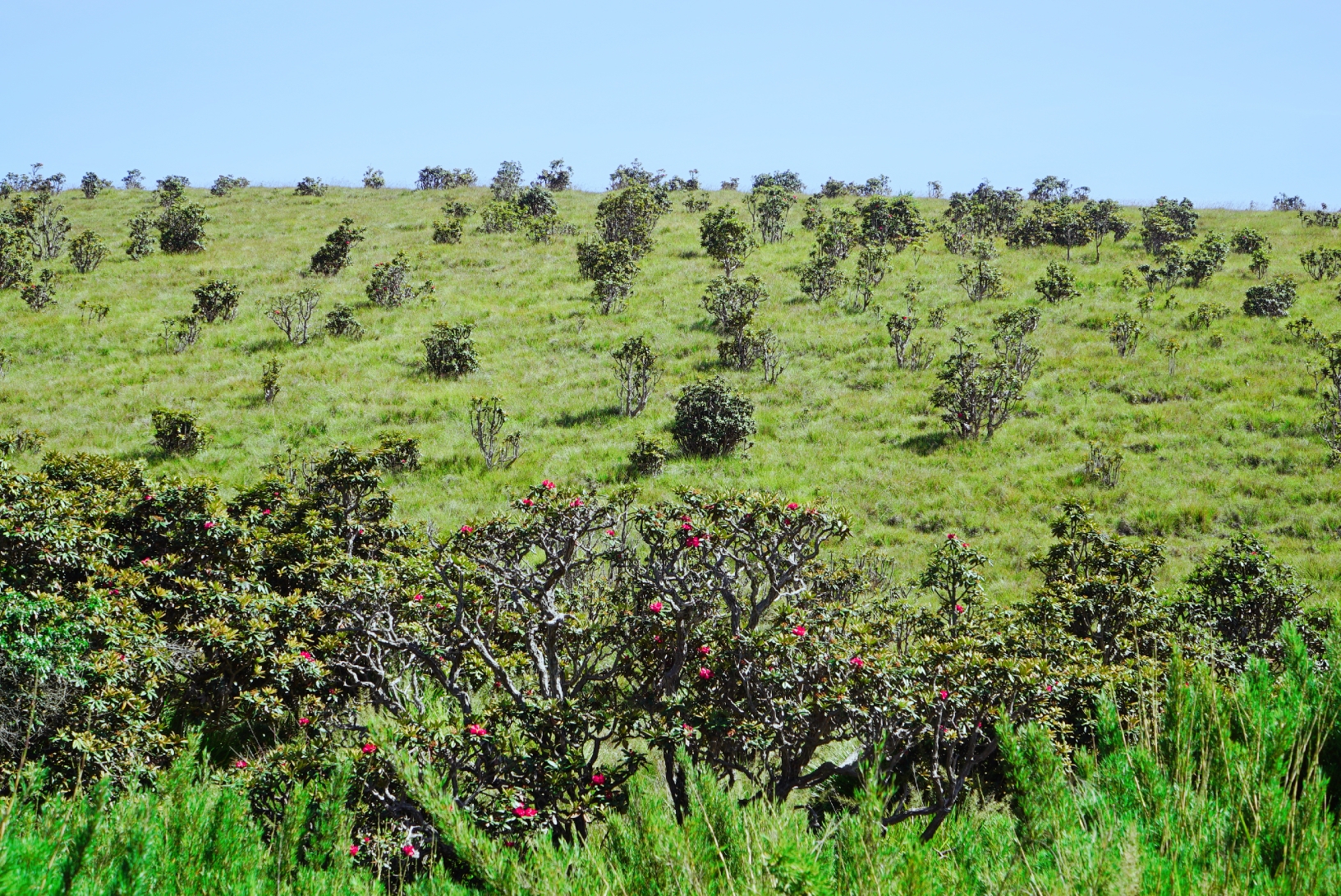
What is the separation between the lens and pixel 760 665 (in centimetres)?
873

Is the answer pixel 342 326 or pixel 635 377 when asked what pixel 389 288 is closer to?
pixel 342 326

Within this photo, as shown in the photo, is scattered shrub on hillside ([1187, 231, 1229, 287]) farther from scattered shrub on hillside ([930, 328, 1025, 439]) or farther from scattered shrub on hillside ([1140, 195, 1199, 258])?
scattered shrub on hillside ([930, 328, 1025, 439])

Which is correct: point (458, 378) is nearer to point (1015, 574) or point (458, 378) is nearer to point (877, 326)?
point (877, 326)

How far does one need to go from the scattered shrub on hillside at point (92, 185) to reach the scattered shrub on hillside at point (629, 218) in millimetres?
50996

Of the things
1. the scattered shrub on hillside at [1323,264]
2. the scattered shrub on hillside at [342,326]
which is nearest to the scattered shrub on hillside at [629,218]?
the scattered shrub on hillside at [342,326]

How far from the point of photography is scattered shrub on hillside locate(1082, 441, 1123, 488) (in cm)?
2116

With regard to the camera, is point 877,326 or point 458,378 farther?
point 877,326

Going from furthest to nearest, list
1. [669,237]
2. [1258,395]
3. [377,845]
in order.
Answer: [669,237], [1258,395], [377,845]

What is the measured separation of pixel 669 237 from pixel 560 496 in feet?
139

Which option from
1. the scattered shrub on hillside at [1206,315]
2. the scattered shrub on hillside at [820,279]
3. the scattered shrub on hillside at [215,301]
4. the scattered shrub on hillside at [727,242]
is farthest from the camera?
the scattered shrub on hillside at [727,242]

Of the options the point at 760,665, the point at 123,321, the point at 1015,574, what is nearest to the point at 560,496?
the point at 760,665

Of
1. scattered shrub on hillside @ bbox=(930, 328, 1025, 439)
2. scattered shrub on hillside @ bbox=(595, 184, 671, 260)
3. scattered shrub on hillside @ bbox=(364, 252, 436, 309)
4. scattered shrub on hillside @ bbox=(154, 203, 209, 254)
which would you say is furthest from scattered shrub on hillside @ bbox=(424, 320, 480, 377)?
scattered shrub on hillside @ bbox=(154, 203, 209, 254)

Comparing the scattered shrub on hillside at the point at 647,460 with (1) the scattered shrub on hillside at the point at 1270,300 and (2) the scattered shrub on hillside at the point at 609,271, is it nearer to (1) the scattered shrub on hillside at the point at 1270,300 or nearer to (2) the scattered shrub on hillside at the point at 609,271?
(2) the scattered shrub on hillside at the point at 609,271

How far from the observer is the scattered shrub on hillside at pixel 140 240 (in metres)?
44.8
